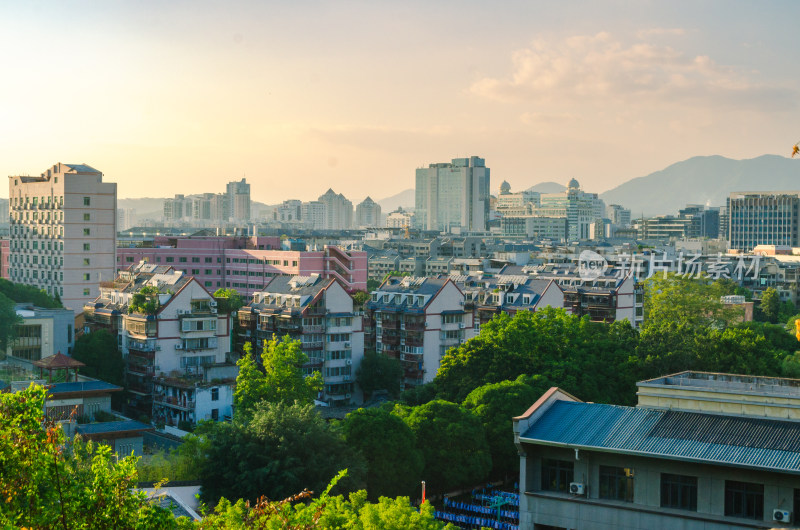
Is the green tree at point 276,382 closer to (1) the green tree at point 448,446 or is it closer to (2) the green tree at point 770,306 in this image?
(1) the green tree at point 448,446

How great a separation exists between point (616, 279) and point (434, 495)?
36218mm

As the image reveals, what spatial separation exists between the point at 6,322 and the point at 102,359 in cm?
563

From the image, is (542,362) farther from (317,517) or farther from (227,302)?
(317,517)

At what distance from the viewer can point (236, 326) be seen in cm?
5453

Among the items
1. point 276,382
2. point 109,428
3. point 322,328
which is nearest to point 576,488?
point 276,382

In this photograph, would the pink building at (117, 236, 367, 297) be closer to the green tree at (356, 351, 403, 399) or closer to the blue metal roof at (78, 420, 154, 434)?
the green tree at (356, 351, 403, 399)

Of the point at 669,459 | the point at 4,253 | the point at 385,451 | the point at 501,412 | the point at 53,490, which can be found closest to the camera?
the point at 53,490

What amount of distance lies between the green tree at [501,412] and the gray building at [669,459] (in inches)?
466

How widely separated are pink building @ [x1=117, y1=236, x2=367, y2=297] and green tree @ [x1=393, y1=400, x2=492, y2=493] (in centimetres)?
4805

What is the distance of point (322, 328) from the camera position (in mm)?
50812

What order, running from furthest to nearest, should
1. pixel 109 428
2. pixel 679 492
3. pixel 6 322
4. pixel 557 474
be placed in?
pixel 6 322, pixel 109 428, pixel 557 474, pixel 679 492

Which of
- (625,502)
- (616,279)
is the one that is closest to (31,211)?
(616,279)

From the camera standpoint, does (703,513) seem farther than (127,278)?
No

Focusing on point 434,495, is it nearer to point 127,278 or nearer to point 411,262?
point 127,278
